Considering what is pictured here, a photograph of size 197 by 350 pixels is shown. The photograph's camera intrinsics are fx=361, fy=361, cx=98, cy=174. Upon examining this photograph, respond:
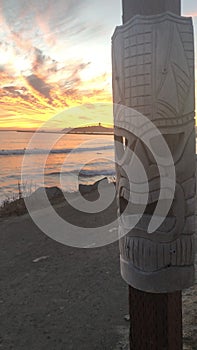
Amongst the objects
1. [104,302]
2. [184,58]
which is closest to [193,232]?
[184,58]

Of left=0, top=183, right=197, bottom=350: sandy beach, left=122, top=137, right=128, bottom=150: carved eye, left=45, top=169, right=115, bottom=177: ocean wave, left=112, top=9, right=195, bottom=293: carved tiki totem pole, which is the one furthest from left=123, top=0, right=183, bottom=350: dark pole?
left=45, top=169, right=115, bottom=177: ocean wave

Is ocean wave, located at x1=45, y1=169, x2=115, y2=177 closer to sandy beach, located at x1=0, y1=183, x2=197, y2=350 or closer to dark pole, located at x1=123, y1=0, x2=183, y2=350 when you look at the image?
sandy beach, located at x1=0, y1=183, x2=197, y2=350

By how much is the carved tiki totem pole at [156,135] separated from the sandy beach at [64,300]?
5.17 feet

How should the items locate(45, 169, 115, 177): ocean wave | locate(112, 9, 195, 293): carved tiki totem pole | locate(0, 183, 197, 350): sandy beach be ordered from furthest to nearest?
locate(45, 169, 115, 177): ocean wave, locate(0, 183, 197, 350): sandy beach, locate(112, 9, 195, 293): carved tiki totem pole

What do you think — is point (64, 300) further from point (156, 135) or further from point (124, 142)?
point (156, 135)

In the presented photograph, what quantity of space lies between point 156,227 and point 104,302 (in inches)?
103

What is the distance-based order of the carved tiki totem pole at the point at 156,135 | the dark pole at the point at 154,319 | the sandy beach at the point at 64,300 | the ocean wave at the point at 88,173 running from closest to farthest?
the carved tiki totem pole at the point at 156,135 < the dark pole at the point at 154,319 < the sandy beach at the point at 64,300 < the ocean wave at the point at 88,173

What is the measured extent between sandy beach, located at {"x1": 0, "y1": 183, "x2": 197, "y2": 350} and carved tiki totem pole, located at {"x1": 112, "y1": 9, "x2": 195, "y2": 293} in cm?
158

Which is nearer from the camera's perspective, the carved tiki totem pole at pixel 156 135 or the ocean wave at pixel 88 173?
the carved tiki totem pole at pixel 156 135

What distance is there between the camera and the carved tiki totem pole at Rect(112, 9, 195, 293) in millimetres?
2172

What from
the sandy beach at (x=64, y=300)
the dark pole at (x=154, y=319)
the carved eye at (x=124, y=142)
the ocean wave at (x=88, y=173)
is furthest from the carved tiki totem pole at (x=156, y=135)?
the ocean wave at (x=88, y=173)

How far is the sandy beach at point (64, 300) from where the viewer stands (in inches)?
149

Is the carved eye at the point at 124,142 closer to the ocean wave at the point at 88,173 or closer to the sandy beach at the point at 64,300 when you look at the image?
the sandy beach at the point at 64,300

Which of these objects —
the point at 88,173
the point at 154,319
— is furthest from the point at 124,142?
the point at 88,173
